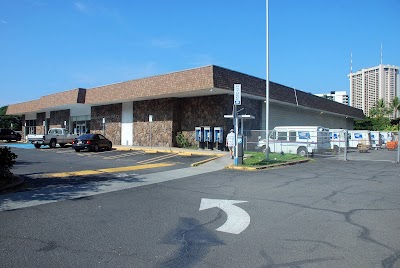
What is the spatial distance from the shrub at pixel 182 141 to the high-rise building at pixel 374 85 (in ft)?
256

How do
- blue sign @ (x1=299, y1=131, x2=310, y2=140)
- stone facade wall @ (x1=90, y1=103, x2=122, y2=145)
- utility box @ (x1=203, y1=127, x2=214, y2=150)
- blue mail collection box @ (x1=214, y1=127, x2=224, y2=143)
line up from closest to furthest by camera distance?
blue sign @ (x1=299, y1=131, x2=310, y2=140)
blue mail collection box @ (x1=214, y1=127, x2=224, y2=143)
utility box @ (x1=203, y1=127, x2=214, y2=150)
stone facade wall @ (x1=90, y1=103, x2=122, y2=145)

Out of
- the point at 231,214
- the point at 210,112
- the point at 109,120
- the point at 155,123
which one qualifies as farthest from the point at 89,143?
the point at 231,214

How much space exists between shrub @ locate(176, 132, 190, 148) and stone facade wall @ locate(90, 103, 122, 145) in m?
8.97

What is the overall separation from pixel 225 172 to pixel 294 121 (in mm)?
24395

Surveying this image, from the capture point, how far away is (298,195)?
879 centimetres

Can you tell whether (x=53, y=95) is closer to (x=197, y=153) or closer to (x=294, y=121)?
(x=197, y=153)

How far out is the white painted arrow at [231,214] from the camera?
584 centimetres

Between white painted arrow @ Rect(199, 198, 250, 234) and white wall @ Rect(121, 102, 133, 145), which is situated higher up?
white wall @ Rect(121, 102, 133, 145)

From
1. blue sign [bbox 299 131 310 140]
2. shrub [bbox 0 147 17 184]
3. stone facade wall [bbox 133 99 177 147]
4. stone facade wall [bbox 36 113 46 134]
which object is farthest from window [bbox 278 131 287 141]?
stone facade wall [bbox 36 113 46 134]

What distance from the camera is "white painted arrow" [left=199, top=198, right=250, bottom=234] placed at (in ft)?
19.2

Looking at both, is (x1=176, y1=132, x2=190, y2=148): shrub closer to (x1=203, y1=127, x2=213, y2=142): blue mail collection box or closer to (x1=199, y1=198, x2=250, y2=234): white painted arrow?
(x1=203, y1=127, x2=213, y2=142): blue mail collection box

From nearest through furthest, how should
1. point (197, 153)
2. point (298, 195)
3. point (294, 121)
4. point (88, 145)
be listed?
point (298, 195) → point (197, 153) → point (88, 145) → point (294, 121)

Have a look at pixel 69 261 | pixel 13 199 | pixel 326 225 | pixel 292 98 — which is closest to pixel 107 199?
pixel 13 199

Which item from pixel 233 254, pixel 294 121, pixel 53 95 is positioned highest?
pixel 53 95
